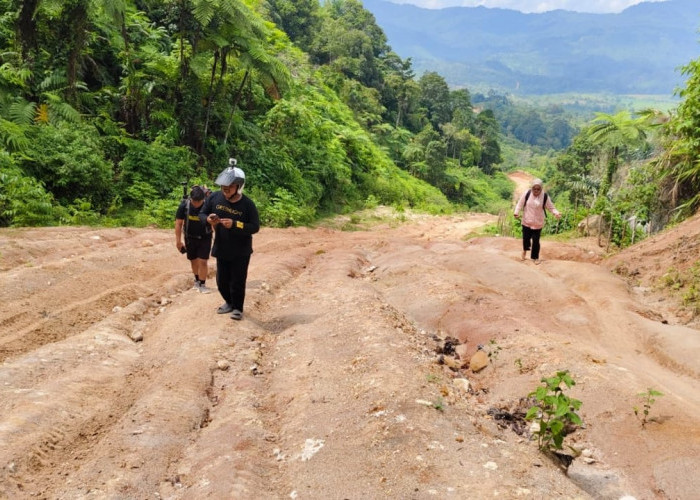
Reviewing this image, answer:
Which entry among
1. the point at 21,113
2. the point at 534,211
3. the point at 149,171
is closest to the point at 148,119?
the point at 149,171

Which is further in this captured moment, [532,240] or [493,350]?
[532,240]

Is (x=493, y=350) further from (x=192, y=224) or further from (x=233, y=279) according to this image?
(x=192, y=224)

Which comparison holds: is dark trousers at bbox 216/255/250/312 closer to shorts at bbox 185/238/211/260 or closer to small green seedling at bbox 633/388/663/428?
shorts at bbox 185/238/211/260

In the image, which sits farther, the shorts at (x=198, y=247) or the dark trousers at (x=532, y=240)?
the dark trousers at (x=532, y=240)

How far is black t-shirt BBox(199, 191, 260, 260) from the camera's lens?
21.2ft

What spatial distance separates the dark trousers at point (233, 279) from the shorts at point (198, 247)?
4.31ft

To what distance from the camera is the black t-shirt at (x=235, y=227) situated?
646cm

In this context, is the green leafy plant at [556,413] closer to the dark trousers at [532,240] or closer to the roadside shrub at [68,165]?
the dark trousers at [532,240]

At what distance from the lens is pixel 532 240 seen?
11008 millimetres

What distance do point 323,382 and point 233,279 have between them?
7.09 feet

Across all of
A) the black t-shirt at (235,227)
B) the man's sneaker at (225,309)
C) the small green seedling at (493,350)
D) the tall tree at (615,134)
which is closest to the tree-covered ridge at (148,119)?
the man's sneaker at (225,309)

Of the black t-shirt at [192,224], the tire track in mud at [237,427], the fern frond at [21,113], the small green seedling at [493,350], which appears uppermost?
the fern frond at [21,113]

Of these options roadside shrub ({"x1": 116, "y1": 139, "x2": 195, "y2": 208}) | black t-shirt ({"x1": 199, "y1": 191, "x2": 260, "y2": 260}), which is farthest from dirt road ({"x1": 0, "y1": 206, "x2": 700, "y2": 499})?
roadside shrub ({"x1": 116, "y1": 139, "x2": 195, "y2": 208})

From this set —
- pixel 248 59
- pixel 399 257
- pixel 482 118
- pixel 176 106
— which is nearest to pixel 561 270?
pixel 399 257
